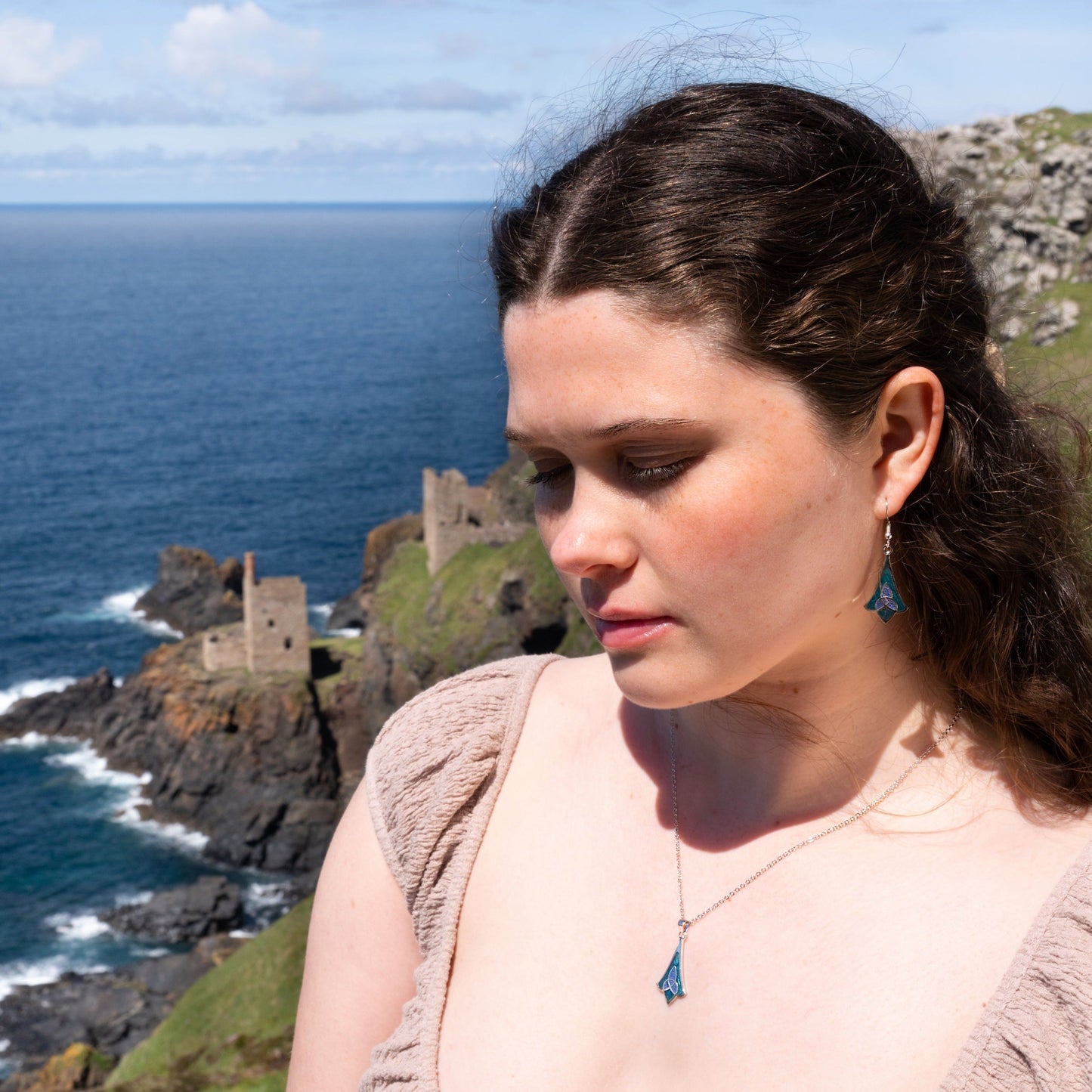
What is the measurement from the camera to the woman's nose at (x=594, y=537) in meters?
2.42

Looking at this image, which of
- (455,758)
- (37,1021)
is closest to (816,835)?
(455,758)

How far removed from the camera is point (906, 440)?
254 cm

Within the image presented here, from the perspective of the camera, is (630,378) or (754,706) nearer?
(630,378)

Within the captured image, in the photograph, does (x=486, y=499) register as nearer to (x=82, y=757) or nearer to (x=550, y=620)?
(x=550, y=620)

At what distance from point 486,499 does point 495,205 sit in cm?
4492

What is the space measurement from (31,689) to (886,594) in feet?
172

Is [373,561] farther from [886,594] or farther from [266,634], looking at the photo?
[886,594]

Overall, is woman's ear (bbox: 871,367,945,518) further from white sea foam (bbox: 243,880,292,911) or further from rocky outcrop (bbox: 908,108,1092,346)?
white sea foam (bbox: 243,880,292,911)

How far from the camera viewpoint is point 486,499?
47719 millimetres

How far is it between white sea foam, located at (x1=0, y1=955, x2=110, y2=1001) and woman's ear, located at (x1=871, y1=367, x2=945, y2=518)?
3540 centimetres

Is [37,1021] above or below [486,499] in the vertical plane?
below

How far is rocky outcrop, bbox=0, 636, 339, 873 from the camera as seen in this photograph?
42.0 m

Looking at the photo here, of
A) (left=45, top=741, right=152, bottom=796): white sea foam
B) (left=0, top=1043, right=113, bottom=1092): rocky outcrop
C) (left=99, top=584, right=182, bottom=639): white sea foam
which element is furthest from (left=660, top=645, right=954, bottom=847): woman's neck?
(left=99, top=584, right=182, bottom=639): white sea foam

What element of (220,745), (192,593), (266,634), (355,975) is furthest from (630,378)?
(192,593)
